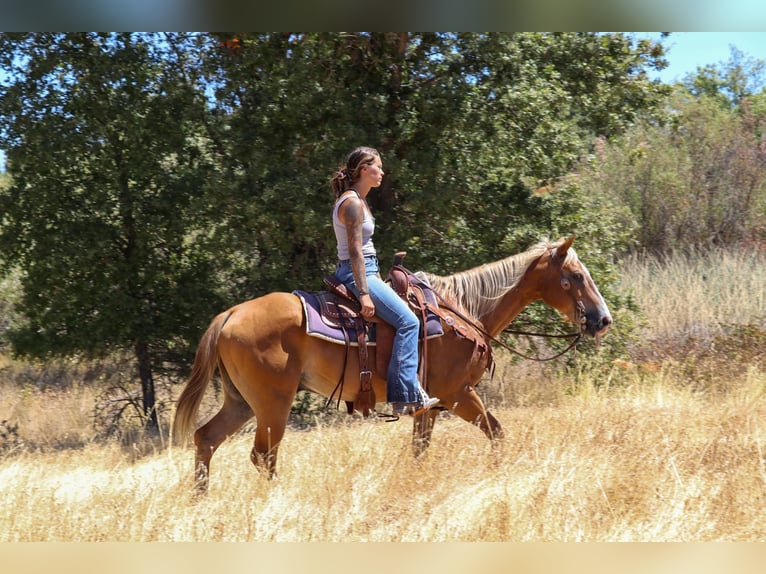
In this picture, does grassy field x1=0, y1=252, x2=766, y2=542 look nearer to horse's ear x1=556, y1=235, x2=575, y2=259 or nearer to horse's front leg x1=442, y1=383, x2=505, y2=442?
horse's front leg x1=442, y1=383, x2=505, y2=442

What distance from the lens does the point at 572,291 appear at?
6.67 meters

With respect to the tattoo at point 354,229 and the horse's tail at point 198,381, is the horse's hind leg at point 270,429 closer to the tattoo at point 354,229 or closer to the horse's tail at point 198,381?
the horse's tail at point 198,381

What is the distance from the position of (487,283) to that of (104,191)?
16.8 feet

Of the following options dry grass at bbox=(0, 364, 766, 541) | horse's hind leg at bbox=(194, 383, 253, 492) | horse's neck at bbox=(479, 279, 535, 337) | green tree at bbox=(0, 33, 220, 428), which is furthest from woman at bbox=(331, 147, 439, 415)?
green tree at bbox=(0, 33, 220, 428)

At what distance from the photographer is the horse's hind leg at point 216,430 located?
5973mm

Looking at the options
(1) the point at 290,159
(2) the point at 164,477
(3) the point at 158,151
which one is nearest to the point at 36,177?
(3) the point at 158,151

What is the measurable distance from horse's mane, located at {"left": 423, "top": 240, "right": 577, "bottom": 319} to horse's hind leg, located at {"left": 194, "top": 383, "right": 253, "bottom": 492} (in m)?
1.88

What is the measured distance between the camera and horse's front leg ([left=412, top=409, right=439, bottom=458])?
663 centimetres

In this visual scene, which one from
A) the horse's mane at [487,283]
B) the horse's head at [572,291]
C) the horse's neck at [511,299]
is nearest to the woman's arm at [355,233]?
the horse's mane at [487,283]

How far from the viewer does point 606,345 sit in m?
10.1

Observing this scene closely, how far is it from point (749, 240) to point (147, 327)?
1205 cm

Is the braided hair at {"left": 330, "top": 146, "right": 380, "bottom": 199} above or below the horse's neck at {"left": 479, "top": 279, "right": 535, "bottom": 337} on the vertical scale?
above

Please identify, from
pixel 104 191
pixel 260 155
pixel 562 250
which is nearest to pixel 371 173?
pixel 562 250

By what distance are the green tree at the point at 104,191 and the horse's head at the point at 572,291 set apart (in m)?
4.19
